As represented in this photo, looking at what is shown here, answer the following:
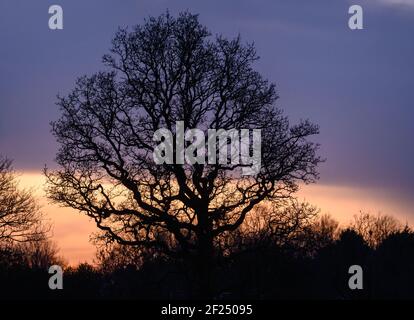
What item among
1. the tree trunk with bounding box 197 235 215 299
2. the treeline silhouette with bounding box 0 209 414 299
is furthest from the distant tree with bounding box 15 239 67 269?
the tree trunk with bounding box 197 235 215 299

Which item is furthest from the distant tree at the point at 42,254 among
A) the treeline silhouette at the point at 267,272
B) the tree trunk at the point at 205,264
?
the tree trunk at the point at 205,264

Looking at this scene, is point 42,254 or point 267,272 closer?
point 267,272

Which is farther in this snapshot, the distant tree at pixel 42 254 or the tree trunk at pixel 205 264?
the distant tree at pixel 42 254

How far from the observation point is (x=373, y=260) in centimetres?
9156

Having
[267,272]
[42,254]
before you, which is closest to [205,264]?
[267,272]

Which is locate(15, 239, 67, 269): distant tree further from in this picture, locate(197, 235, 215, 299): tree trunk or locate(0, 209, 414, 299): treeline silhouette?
locate(197, 235, 215, 299): tree trunk

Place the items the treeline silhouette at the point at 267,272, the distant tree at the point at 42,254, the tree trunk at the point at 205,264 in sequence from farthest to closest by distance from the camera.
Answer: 1. the distant tree at the point at 42,254
2. the treeline silhouette at the point at 267,272
3. the tree trunk at the point at 205,264

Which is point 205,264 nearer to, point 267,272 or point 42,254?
point 267,272

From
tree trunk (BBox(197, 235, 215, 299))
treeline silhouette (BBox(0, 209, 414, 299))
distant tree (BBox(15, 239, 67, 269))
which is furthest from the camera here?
distant tree (BBox(15, 239, 67, 269))

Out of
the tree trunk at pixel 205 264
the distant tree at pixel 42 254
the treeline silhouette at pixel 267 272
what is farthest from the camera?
the distant tree at pixel 42 254

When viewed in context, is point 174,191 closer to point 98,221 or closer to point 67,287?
point 98,221

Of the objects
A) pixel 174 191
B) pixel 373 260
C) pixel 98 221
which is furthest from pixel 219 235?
pixel 373 260

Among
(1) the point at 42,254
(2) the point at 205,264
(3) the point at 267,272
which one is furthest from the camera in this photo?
(1) the point at 42,254

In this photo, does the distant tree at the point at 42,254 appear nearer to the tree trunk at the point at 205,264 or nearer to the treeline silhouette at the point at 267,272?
the treeline silhouette at the point at 267,272
